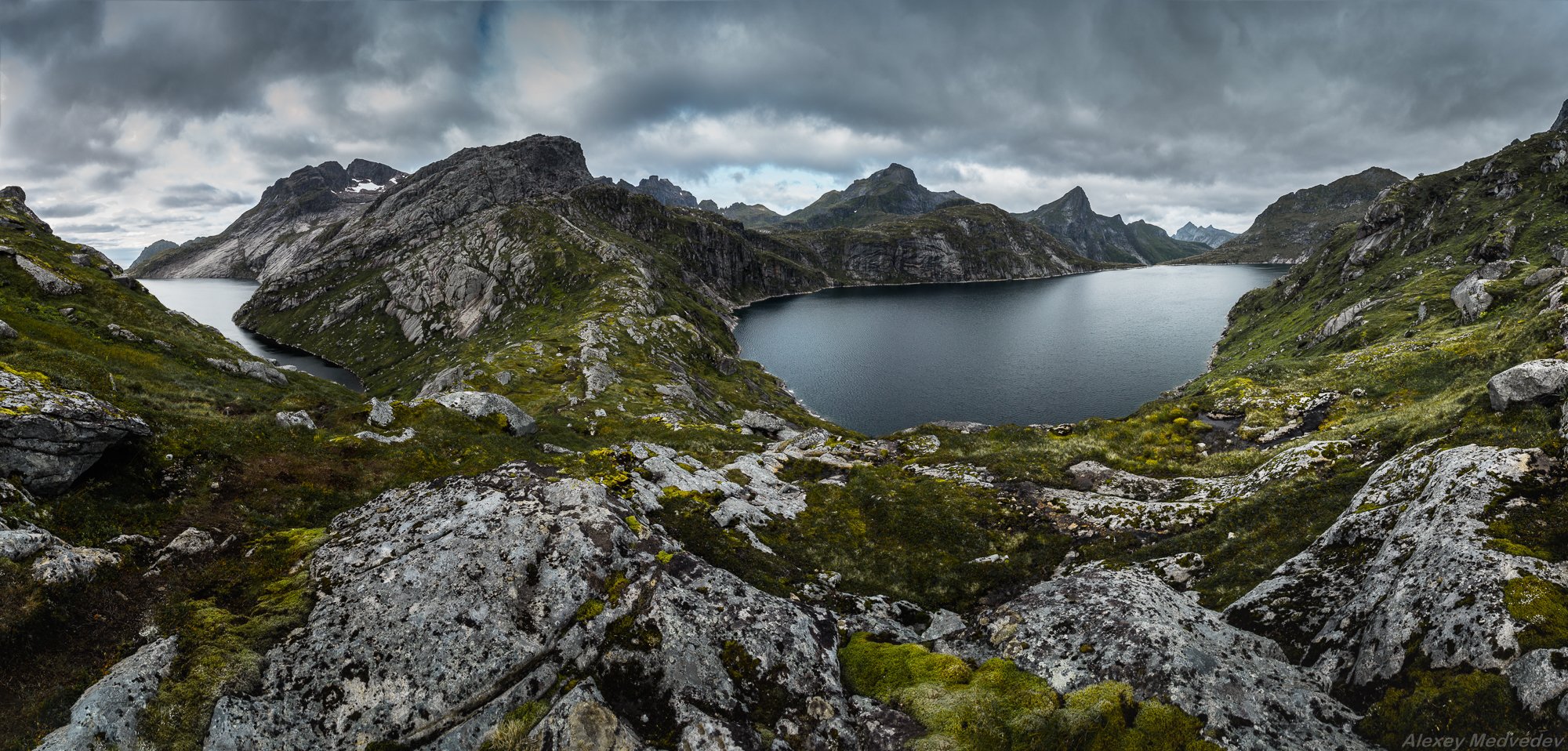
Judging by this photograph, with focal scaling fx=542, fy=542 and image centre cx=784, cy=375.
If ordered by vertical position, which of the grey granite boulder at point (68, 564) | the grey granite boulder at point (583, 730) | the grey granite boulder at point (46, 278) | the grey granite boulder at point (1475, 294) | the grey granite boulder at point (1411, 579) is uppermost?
the grey granite boulder at point (46, 278)

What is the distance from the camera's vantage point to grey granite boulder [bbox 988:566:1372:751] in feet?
36.5

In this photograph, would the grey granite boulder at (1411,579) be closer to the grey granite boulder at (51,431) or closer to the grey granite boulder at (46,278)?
the grey granite boulder at (51,431)

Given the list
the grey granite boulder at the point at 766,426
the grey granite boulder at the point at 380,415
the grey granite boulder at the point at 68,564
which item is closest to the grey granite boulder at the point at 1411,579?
the grey granite boulder at the point at 68,564

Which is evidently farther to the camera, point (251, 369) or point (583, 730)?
point (251, 369)

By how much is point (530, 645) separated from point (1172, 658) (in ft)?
50.0

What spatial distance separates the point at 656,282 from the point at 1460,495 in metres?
195

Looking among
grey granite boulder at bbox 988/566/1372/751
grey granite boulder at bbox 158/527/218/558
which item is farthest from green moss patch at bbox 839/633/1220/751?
grey granite boulder at bbox 158/527/218/558

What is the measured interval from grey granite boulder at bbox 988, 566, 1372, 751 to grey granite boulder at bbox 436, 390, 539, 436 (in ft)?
100

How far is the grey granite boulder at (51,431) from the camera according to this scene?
1452 centimetres

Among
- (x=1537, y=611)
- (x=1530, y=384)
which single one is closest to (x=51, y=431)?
(x=1537, y=611)

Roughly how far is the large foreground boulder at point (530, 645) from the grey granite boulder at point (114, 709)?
114 cm

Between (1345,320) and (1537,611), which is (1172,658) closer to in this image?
(1537,611)

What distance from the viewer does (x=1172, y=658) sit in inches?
503

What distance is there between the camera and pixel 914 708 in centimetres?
1266
